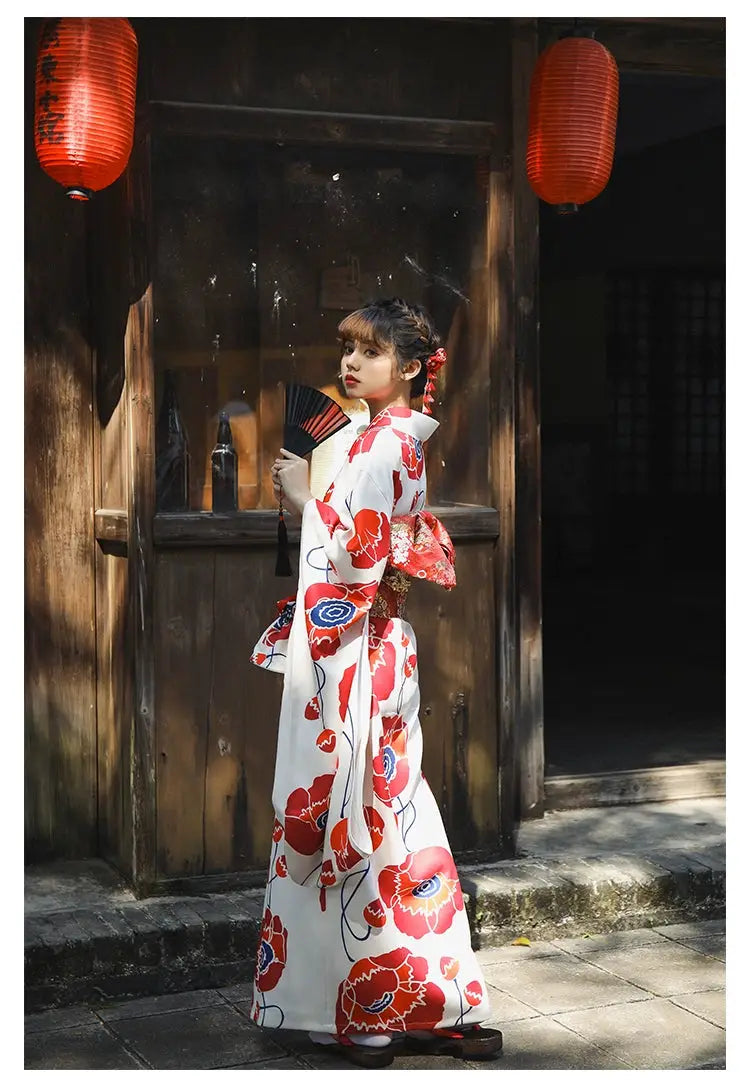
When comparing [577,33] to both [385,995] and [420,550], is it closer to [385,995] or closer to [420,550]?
[420,550]

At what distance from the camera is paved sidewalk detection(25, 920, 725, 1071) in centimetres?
405

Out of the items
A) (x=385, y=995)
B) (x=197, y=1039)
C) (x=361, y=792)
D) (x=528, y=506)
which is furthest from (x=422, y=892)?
(x=528, y=506)

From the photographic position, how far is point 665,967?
4.84 meters

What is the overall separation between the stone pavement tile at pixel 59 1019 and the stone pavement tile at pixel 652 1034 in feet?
4.56

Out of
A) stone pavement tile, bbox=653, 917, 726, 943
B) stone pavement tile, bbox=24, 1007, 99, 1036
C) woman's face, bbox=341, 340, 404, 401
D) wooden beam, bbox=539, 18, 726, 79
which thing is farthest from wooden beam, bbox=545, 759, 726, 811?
wooden beam, bbox=539, 18, 726, 79

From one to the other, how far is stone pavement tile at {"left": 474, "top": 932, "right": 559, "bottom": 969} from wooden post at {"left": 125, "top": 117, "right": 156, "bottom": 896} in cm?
113

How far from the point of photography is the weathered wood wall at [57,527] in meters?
5.14

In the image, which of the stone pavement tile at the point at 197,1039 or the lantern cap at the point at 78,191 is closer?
the stone pavement tile at the point at 197,1039

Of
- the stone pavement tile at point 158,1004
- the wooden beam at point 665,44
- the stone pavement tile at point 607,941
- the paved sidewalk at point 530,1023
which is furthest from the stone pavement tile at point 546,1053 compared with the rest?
the wooden beam at point 665,44

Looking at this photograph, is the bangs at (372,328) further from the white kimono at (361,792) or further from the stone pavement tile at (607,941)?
the stone pavement tile at (607,941)

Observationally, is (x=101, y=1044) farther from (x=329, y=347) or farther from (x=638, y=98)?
(x=638, y=98)

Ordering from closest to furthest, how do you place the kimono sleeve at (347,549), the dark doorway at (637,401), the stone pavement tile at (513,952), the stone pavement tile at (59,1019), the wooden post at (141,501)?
the kimono sleeve at (347,549), the stone pavement tile at (59,1019), the wooden post at (141,501), the stone pavement tile at (513,952), the dark doorway at (637,401)

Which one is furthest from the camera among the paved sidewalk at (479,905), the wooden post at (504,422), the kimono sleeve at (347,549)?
the wooden post at (504,422)

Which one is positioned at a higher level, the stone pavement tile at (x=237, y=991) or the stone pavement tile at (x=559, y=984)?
the stone pavement tile at (x=559, y=984)
